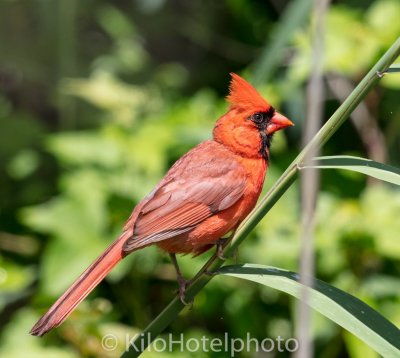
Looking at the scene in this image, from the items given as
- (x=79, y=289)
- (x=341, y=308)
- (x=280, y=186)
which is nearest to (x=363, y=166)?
(x=280, y=186)

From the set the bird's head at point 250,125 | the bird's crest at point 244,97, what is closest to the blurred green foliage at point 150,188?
the bird's head at point 250,125

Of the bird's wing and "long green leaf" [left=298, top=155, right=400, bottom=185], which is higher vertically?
"long green leaf" [left=298, top=155, right=400, bottom=185]

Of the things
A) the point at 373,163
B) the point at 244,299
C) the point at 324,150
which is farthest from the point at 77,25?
the point at 373,163

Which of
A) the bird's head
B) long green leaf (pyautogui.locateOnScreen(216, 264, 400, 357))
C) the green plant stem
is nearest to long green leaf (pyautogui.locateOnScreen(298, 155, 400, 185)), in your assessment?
the green plant stem

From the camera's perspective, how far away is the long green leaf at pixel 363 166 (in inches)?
65.6

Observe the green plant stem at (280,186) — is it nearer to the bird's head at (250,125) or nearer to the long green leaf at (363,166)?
the long green leaf at (363,166)

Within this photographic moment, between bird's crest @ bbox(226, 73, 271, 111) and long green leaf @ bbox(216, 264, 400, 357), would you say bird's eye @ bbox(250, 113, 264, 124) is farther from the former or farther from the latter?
long green leaf @ bbox(216, 264, 400, 357)

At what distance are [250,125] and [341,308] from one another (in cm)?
96

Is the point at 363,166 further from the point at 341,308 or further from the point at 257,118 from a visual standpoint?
the point at 257,118

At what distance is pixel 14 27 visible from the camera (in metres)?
4.96

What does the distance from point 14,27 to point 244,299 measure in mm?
2293

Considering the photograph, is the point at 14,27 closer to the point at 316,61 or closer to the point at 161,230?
the point at 161,230

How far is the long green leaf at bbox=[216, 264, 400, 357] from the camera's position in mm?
1646

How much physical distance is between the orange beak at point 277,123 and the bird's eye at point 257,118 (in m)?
0.03
